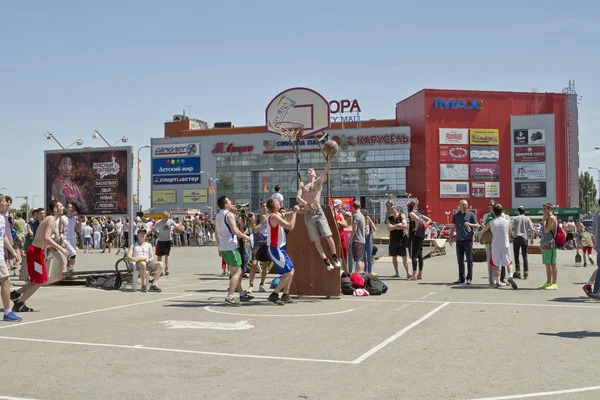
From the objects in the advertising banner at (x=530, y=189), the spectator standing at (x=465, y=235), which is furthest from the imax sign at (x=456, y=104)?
the spectator standing at (x=465, y=235)

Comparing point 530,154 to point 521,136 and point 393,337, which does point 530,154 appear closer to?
point 521,136

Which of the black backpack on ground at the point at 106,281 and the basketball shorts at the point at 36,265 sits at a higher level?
the basketball shorts at the point at 36,265

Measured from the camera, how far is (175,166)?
345 feet

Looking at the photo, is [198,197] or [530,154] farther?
[198,197]

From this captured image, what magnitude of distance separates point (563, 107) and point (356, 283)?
88069 millimetres

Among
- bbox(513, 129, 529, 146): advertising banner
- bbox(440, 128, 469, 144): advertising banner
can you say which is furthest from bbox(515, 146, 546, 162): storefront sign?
bbox(440, 128, 469, 144): advertising banner

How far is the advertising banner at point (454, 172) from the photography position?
3583 inches

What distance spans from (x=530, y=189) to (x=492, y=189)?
5113 millimetres

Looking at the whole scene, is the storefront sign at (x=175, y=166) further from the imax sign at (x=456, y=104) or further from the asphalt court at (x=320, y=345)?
the asphalt court at (x=320, y=345)

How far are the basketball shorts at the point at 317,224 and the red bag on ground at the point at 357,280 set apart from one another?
1.76 m

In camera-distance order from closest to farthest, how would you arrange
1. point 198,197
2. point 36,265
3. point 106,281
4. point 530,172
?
point 36,265, point 106,281, point 530,172, point 198,197

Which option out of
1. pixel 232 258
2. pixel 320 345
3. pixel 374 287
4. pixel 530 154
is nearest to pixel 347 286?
pixel 374 287

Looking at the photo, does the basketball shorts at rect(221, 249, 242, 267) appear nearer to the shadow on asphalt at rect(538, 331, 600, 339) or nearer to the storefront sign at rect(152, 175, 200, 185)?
the shadow on asphalt at rect(538, 331, 600, 339)

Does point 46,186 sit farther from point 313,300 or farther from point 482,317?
point 482,317
